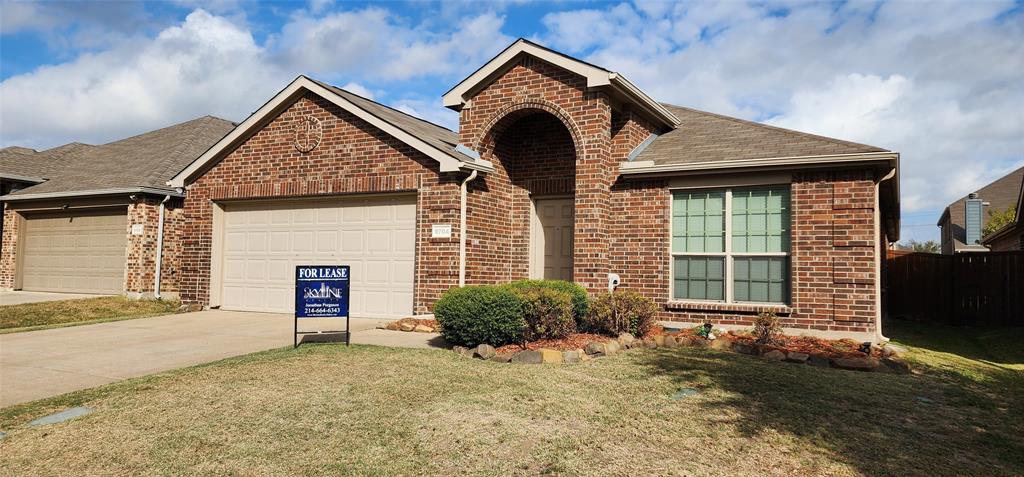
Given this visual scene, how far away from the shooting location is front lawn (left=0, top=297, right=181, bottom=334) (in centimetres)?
1168

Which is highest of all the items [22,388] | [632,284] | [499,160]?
[499,160]

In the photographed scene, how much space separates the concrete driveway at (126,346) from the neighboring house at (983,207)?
30.3 metres

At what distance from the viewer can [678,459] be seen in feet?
14.7

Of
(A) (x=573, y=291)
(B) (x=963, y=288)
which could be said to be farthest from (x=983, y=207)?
(A) (x=573, y=291)

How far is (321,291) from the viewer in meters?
8.98

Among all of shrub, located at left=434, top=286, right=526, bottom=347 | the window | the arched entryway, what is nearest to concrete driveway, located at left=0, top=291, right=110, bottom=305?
the arched entryway

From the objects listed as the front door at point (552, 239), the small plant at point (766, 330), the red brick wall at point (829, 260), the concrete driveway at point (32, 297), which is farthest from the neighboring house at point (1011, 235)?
the concrete driveway at point (32, 297)

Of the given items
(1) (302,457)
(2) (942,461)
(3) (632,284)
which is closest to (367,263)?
(3) (632,284)

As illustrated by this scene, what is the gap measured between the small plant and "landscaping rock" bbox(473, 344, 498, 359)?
3856 millimetres

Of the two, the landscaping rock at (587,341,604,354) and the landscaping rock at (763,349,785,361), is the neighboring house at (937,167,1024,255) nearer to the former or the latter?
the landscaping rock at (763,349,785,361)

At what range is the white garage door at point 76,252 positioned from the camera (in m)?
15.7

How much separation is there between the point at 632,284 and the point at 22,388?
872 cm

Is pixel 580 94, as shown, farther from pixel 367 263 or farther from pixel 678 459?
pixel 678 459

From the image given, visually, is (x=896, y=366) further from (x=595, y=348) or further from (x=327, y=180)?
(x=327, y=180)
